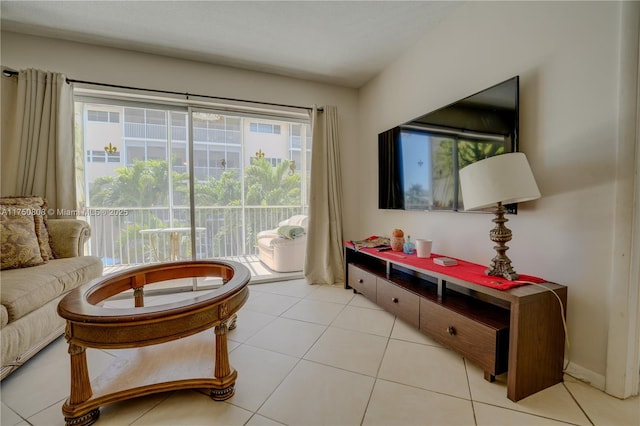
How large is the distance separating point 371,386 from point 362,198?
90.2 inches

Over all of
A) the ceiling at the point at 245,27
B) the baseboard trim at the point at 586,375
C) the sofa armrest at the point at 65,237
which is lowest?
the baseboard trim at the point at 586,375

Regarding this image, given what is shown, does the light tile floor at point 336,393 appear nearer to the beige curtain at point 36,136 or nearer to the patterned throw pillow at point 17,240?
the patterned throw pillow at point 17,240

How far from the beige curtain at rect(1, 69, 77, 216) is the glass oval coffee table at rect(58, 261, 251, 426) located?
4.90 ft

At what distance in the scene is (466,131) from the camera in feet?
5.89

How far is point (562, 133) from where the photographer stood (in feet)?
4.46

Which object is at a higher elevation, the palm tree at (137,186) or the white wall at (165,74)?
the white wall at (165,74)

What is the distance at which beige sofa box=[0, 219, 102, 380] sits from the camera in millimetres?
1309

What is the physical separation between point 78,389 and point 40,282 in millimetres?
874

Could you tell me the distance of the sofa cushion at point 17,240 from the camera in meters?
1.68

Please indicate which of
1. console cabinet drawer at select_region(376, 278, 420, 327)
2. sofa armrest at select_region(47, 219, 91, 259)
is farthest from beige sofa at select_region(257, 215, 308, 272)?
sofa armrest at select_region(47, 219, 91, 259)

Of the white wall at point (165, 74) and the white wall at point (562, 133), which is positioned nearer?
the white wall at point (562, 133)

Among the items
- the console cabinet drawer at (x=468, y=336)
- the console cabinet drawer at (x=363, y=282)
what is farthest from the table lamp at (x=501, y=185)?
the console cabinet drawer at (x=363, y=282)

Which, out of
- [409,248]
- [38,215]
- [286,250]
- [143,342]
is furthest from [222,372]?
[286,250]

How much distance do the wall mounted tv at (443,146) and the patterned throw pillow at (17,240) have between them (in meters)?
2.91
